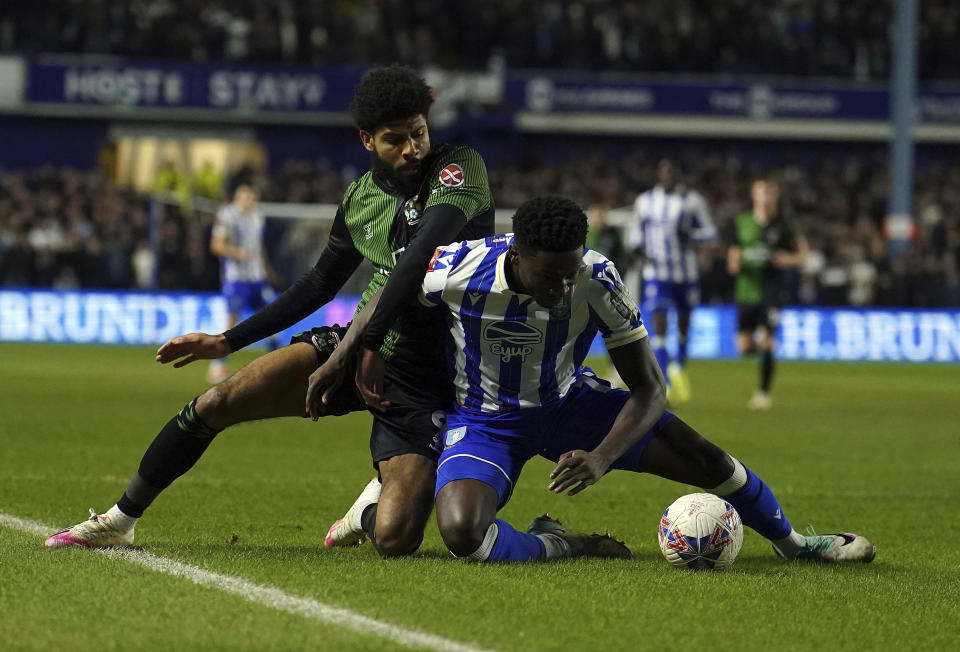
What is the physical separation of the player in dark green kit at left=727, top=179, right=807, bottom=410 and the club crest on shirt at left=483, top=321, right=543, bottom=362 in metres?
8.72

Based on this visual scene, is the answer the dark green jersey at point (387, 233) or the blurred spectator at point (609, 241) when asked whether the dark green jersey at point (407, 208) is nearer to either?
the dark green jersey at point (387, 233)

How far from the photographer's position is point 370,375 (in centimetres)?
554

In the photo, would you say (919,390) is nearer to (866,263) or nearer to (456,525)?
(866,263)

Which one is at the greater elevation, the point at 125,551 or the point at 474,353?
the point at 474,353

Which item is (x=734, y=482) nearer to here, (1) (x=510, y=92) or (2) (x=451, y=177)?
(2) (x=451, y=177)

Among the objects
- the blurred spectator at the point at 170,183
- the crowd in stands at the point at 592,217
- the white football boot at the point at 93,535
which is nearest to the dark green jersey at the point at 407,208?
the white football boot at the point at 93,535

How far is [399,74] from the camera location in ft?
18.5

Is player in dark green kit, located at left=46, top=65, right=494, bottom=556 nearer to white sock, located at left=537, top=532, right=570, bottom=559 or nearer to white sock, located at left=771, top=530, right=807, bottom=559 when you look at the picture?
white sock, located at left=537, top=532, right=570, bottom=559

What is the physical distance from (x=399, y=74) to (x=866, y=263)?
19342 mm

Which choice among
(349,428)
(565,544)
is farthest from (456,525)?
(349,428)

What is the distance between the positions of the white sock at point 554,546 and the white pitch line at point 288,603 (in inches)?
47.4

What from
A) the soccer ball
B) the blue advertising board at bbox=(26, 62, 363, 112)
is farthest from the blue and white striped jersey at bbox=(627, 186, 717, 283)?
the blue advertising board at bbox=(26, 62, 363, 112)

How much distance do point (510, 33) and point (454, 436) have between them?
2648 centimetres

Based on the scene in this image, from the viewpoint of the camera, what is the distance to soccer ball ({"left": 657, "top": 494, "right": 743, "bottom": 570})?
5449mm
